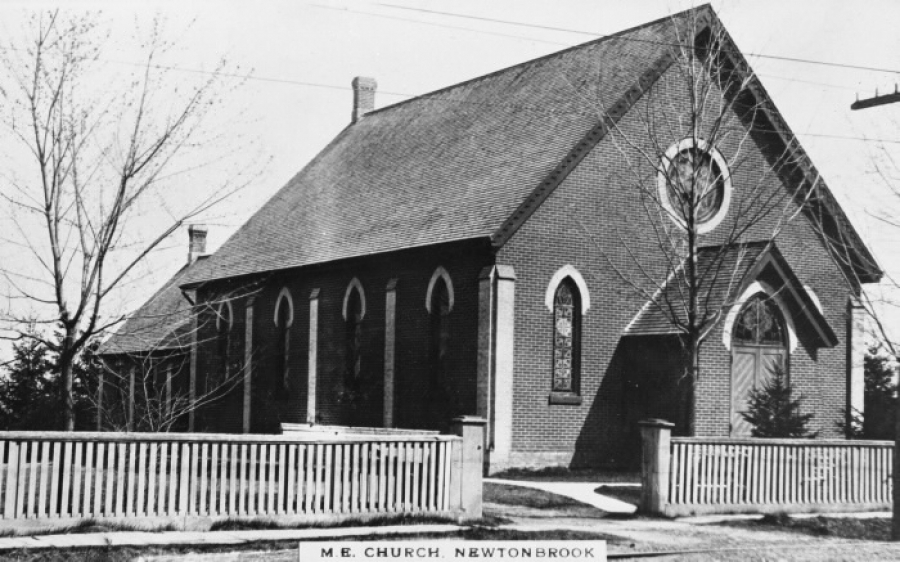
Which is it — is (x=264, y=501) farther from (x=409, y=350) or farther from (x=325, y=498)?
(x=409, y=350)

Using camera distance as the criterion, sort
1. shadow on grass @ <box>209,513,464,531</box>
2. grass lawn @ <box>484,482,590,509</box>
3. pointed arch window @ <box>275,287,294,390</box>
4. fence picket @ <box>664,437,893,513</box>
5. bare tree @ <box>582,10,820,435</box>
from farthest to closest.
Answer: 1. pointed arch window @ <box>275,287,294,390</box>
2. bare tree @ <box>582,10,820,435</box>
3. grass lawn @ <box>484,482,590,509</box>
4. fence picket @ <box>664,437,893,513</box>
5. shadow on grass @ <box>209,513,464,531</box>

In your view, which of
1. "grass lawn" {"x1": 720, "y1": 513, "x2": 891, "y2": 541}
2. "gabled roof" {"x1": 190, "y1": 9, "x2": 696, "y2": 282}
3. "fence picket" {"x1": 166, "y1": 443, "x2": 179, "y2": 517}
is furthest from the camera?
"gabled roof" {"x1": 190, "y1": 9, "x2": 696, "y2": 282}

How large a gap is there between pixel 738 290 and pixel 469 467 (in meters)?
10.3

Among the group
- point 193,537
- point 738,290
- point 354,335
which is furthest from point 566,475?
point 193,537

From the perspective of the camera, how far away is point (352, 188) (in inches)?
1355

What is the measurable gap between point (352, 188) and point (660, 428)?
751 inches

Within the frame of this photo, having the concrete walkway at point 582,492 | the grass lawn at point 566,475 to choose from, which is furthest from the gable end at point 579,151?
the concrete walkway at point 582,492

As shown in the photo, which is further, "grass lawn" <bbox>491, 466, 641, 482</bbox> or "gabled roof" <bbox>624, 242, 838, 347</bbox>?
"gabled roof" <bbox>624, 242, 838, 347</bbox>

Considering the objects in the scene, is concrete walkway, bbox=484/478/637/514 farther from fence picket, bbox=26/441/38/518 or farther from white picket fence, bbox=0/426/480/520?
fence picket, bbox=26/441/38/518

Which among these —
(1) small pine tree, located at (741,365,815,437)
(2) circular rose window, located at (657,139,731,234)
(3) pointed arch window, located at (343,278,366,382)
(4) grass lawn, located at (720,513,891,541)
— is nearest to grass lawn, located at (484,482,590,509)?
(4) grass lawn, located at (720,513,891,541)

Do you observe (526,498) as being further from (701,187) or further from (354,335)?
(354,335)

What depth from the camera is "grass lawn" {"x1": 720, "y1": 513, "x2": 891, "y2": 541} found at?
52.5ft

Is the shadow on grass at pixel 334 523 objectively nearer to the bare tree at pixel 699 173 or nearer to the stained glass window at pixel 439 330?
the bare tree at pixel 699 173

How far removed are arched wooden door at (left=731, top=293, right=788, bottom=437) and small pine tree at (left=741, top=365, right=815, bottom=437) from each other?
117 centimetres
